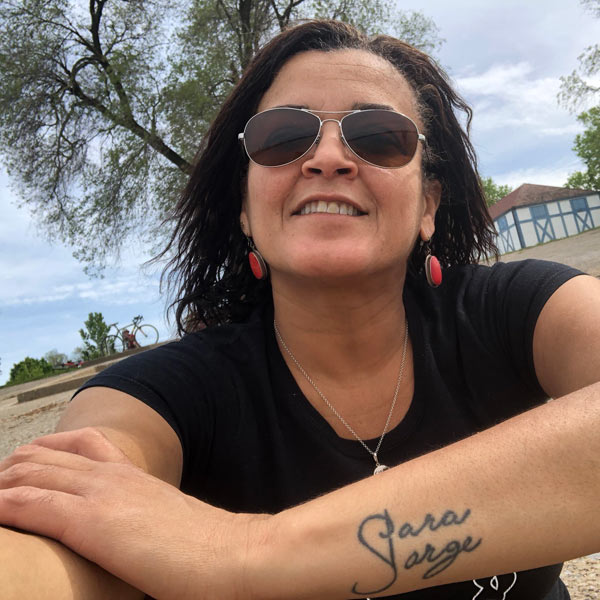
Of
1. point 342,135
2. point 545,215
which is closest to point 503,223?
point 545,215

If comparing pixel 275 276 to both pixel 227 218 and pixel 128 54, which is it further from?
pixel 128 54

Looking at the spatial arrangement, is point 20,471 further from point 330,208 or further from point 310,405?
point 330,208

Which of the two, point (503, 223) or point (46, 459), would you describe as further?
point (503, 223)

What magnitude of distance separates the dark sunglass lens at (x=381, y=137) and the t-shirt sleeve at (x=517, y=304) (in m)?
0.53

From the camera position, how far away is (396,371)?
203cm

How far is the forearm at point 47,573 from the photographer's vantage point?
100cm

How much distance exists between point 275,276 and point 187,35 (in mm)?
14422

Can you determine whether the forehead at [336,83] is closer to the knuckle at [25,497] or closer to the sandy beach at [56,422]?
the knuckle at [25,497]

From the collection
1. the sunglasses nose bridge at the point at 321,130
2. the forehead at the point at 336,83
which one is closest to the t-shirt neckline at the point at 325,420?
the sunglasses nose bridge at the point at 321,130

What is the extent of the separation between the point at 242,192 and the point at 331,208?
67 centimetres

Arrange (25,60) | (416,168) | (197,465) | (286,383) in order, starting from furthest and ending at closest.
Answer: (25,60) < (416,168) < (286,383) < (197,465)

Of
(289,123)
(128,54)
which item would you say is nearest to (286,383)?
(289,123)

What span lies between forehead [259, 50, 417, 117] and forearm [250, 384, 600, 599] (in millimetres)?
1339

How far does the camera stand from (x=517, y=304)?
6.20 feet
